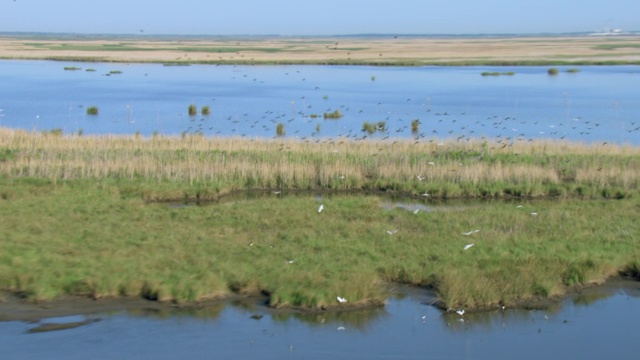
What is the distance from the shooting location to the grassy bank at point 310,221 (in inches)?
445

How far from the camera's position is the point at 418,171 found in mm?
20266

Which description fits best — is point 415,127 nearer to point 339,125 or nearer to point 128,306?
point 339,125

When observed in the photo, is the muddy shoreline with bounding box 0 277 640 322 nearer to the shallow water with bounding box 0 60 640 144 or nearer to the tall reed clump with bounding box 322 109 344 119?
the shallow water with bounding box 0 60 640 144

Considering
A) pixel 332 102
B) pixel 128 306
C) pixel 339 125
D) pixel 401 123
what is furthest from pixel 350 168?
pixel 332 102

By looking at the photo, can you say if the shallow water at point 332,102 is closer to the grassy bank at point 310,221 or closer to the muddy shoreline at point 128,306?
the grassy bank at point 310,221

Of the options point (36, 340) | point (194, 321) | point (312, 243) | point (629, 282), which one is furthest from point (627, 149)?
point (36, 340)

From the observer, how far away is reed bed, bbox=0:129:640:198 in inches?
757

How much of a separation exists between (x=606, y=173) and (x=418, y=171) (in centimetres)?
427

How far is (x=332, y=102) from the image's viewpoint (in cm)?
4434

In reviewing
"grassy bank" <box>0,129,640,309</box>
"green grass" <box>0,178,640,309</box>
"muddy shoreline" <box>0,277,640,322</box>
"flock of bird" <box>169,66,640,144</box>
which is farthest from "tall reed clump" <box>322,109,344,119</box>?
"muddy shoreline" <box>0,277,640,322</box>

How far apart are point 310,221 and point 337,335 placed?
458cm

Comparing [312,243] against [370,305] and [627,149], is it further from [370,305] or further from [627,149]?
[627,149]

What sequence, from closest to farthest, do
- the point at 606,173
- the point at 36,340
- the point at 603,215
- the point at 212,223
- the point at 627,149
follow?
the point at 36,340
the point at 212,223
the point at 603,215
the point at 606,173
the point at 627,149

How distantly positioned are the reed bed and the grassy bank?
47 millimetres
